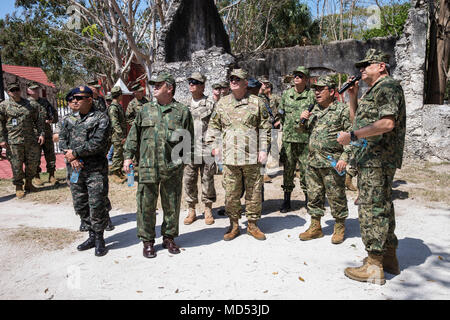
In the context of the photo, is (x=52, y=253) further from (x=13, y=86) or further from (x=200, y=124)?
(x=13, y=86)

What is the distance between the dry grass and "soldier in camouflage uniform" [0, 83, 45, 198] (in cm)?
220

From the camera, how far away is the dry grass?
4312 mm

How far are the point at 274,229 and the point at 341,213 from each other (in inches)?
38.0

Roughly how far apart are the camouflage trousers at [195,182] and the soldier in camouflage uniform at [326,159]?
1509 millimetres

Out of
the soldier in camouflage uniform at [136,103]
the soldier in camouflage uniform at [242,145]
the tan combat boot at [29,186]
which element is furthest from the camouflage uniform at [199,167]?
the tan combat boot at [29,186]

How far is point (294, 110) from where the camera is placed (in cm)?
514

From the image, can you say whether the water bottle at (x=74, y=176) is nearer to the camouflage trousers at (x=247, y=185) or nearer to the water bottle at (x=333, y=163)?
the camouflage trousers at (x=247, y=185)

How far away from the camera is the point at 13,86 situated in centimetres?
637

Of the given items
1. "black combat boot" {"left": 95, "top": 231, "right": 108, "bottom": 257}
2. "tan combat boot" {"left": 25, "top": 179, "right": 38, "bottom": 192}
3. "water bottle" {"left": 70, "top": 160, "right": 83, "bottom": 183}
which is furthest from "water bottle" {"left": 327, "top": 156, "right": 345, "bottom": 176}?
"tan combat boot" {"left": 25, "top": 179, "right": 38, "bottom": 192}

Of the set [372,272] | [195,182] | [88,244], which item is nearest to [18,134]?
[88,244]

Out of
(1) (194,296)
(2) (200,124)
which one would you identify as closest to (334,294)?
(1) (194,296)

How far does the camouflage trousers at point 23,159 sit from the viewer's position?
21.9ft

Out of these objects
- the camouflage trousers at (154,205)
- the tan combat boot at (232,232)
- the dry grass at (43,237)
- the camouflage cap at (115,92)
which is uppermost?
the camouflage cap at (115,92)

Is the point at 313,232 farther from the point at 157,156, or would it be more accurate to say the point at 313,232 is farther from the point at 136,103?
the point at 136,103
